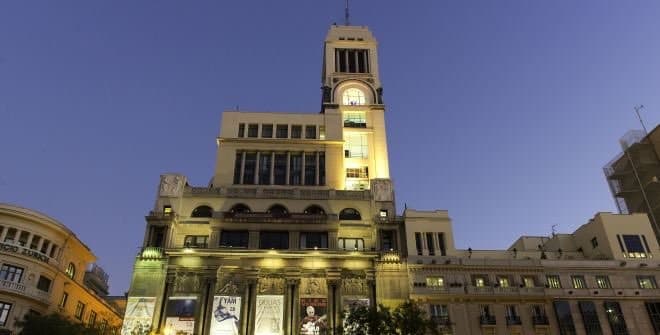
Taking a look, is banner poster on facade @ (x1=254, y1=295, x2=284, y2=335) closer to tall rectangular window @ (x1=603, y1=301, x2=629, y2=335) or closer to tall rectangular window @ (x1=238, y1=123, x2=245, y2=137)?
tall rectangular window @ (x1=238, y1=123, x2=245, y2=137)

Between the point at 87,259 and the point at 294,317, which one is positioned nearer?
the point at 294,317

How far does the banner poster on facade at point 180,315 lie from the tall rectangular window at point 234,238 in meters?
9.75

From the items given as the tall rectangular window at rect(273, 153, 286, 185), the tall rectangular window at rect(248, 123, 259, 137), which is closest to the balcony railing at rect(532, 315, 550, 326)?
the tall rectangular window at rect(273, 153, 286, 185)

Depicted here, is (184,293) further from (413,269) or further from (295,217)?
(413,269)

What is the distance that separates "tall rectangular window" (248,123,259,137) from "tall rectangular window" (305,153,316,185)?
9.76 metres

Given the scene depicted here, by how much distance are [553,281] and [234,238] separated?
44.1m

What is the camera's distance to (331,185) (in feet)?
282

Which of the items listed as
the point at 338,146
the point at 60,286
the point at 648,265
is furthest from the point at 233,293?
the point at 648,265

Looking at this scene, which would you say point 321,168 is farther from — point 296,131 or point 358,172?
point 296,131

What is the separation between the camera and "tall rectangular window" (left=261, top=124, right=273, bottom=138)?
3605 inches

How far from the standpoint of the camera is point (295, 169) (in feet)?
289

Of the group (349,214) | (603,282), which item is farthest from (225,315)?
(603,282)

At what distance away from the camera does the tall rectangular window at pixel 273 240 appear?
249 feet

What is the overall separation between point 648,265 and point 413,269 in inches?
1265
